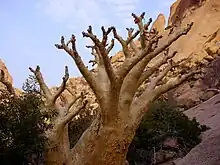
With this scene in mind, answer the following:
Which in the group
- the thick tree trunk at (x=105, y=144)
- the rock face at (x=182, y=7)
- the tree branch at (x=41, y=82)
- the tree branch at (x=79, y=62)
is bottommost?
the thick tree trunk at (x=105, y=144)

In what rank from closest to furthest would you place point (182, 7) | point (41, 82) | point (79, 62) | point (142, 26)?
point (79, 62)
point (142, 26)
point (41, 82)
point (182, 7)

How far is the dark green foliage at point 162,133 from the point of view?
19141 millimetres

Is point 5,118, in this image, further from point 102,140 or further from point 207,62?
point 207,62

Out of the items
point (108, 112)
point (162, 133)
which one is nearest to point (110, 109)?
point (108, 112)

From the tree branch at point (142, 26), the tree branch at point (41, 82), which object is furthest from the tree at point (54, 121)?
the tree branch at point (142, 26)

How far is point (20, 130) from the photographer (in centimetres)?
1024

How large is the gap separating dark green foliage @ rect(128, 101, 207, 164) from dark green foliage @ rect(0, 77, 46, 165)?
8874 millimetres

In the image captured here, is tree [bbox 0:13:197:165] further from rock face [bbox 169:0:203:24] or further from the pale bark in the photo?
rock face [bbox 169:0:203:24]

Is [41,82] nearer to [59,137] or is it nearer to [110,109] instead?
[59,137]

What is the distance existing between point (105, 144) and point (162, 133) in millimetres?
10465

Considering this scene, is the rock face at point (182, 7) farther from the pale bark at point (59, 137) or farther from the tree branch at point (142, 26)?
the pale bark at point (59, 137)

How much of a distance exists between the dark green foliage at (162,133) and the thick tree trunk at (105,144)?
8728 millimetres

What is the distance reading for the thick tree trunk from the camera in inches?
389

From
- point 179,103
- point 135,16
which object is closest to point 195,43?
Result: point 179,103
